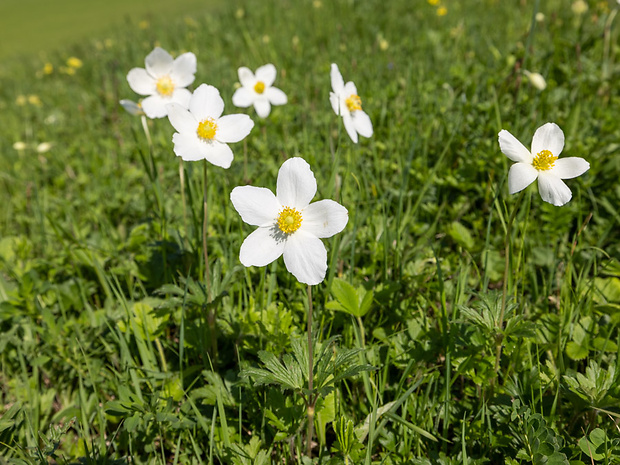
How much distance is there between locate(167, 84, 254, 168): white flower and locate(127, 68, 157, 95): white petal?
2.10 feet

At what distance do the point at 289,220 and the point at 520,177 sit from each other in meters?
0.84

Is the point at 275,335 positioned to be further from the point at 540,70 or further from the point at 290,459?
the point at 540,70

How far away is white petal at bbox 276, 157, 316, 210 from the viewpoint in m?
1.43

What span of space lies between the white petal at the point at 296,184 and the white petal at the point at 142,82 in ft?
4.07

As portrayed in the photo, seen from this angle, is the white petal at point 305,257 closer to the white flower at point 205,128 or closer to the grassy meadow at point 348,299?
the grassy meadow at point 348,299

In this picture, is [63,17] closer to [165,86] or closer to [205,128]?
[165,86]

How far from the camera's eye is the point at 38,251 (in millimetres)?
2891

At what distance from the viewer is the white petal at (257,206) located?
4.72ft

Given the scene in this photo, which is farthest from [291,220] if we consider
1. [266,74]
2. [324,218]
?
[266,74]

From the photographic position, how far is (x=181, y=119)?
5.65ft

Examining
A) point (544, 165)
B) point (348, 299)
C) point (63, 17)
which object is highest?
point (63, 17)

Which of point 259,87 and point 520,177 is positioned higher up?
point 259,87

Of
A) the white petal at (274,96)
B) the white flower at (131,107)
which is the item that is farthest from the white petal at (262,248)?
the white petal at (274,96)

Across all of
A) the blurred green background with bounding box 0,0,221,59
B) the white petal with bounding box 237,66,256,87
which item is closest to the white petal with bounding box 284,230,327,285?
the white petal with bounding box 237,66,256,87
